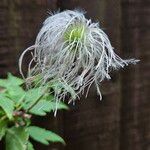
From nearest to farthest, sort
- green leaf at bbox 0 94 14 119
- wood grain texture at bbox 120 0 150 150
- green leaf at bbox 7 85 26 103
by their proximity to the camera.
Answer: green leaf at bbox 0 94 14 119, green leaf at bbox 7 85 26 103, wood grain texture at bbox 120 0 150 150

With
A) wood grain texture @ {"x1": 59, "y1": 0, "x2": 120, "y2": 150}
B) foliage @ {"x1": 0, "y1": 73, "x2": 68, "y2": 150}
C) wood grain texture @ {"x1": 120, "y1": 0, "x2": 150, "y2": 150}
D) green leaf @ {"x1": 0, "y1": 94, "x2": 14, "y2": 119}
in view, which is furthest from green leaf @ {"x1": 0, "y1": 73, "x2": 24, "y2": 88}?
wood grain texture @ {"x1": 120, "y1": 0, "x2": 150, "y2": 150}

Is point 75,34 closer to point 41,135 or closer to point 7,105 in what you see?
point 7,105

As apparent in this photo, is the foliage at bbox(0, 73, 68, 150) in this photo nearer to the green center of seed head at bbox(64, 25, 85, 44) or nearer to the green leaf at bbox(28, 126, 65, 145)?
the green leaf at bbox(28, 126, 65, 145)

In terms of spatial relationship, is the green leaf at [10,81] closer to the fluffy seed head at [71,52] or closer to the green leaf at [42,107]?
the green leaf at [42,107]

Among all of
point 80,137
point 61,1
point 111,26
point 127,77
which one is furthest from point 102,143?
point 61,1

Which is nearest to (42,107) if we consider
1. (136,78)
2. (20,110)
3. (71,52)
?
(20,110)

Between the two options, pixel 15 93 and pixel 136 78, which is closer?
pixel 15 93
